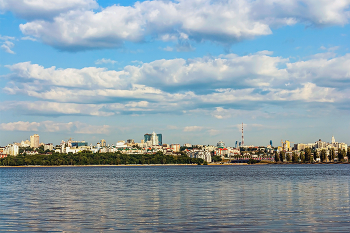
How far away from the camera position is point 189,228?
2112 centimetres

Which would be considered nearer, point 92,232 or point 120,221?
point 92,232

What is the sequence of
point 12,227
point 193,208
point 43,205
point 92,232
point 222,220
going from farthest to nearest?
point 43,205
point 193,208
point 222,220
point 12,227
point 92,232

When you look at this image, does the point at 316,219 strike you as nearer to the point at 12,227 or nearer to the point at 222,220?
the point at 222,220

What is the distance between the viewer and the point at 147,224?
22656 millimetres

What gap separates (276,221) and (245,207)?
6561mm

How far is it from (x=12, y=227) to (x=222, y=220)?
450 inches

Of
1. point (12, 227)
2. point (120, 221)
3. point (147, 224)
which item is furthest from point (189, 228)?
point (12, 227)

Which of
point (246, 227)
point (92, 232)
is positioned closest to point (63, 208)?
point (92, 232)

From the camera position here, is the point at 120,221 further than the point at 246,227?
Yes

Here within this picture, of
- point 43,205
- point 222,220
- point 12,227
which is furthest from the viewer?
point 43,205

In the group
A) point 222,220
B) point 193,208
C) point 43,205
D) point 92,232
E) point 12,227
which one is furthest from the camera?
point 43,205

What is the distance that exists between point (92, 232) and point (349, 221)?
13.9 metres

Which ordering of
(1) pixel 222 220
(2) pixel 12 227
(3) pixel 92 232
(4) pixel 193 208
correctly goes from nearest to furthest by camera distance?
(3) pixel 92 232
(2) pixel 12 227
(1) pixel 222 220
(4) pixel 193 208

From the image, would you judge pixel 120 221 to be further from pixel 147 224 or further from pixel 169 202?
pixel 169 202
